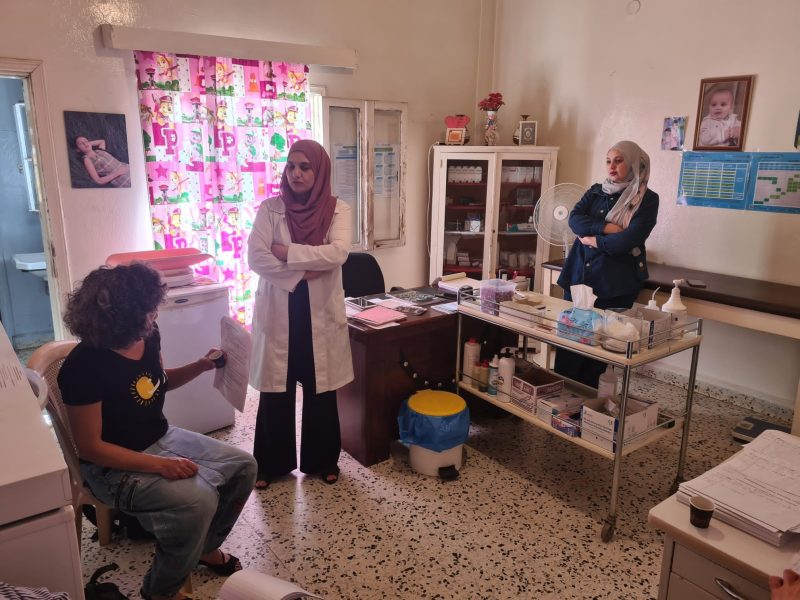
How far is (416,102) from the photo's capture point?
4648 millimetres

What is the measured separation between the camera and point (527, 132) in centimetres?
449

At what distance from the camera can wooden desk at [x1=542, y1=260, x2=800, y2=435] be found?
9.34ft

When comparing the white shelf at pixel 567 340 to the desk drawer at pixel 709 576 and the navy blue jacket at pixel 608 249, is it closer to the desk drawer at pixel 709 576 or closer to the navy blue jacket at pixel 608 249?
the navy blue jacket at pixel 608 249

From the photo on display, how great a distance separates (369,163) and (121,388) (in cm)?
302

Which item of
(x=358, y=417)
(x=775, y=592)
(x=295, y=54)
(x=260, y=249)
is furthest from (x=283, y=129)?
(x=775, y=592)

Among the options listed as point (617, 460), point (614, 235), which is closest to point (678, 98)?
point (614, 235)

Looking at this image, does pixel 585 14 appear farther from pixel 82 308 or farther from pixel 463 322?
pixel 82 308

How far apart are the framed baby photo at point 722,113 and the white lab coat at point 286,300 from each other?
244cm

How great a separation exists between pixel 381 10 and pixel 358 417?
3.09 meters

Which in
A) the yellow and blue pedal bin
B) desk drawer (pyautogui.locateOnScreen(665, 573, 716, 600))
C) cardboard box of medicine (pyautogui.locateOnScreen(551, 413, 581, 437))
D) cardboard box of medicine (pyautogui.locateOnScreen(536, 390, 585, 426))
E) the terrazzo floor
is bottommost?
the terrazzo floor

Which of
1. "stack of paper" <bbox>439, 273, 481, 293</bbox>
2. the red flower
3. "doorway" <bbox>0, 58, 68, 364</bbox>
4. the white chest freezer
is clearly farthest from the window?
"doorway" <bbox>0, 58, 68, 364</bbox>

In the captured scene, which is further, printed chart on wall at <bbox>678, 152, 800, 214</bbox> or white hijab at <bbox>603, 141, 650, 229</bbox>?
printed chart on wall at <bbox>678, 152, 800, 214</bbox>

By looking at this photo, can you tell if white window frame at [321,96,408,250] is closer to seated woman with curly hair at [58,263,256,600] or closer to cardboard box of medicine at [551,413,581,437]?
cardboard box of medicine at [551,413,581,437]

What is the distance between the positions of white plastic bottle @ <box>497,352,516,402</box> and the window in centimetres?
215
